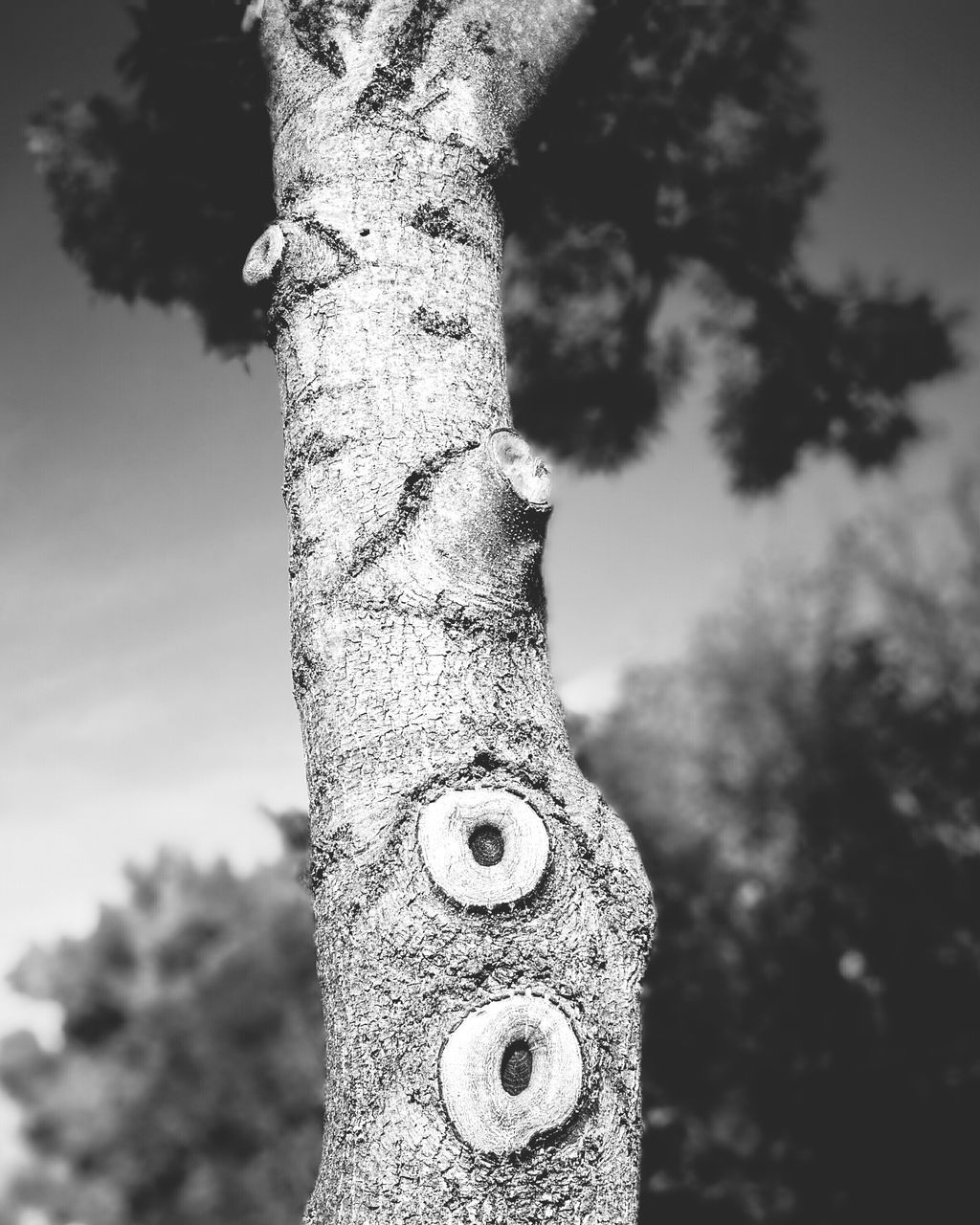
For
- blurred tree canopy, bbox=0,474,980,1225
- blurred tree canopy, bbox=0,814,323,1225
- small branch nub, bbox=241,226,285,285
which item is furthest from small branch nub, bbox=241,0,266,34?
blurred tree canopy, bbox=0,814,323,1225

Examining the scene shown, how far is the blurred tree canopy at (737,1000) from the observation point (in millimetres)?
7145

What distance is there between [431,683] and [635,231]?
136 inches

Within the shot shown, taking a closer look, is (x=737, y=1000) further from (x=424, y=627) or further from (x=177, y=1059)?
A: (x=424, y=627)

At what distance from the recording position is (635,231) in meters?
3.73

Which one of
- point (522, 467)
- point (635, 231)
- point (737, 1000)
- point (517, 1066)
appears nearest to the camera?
point (517, 1066)

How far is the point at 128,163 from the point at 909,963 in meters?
10.6

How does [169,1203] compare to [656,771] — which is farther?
[656,771]

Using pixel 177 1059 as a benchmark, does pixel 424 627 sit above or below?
above

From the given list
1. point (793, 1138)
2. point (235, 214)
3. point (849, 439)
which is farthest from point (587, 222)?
point (793, 1138)

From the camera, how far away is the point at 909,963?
356 inches

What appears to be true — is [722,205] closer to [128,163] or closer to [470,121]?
[128,163]

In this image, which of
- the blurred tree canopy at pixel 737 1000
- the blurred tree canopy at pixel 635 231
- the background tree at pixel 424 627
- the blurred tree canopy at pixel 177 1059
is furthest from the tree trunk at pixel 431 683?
the blurred tree canopy at pixel 177 1059

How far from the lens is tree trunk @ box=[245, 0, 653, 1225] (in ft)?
2.69

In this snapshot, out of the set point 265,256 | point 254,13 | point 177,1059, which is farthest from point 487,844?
point 177,1059
